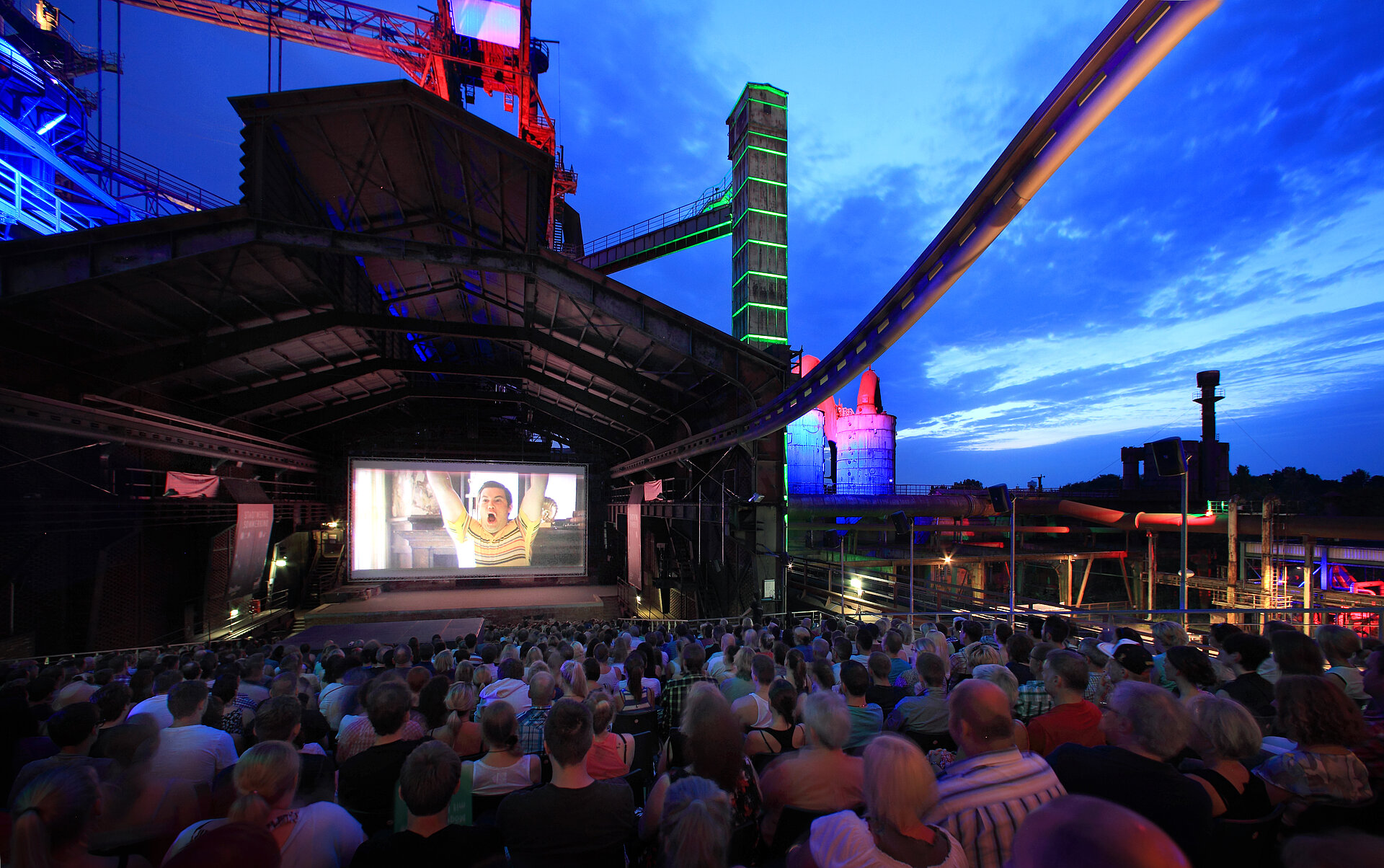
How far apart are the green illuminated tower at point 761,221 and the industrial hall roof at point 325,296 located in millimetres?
11388

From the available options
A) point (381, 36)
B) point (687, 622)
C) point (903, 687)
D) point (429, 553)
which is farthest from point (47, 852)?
point (381, 36)

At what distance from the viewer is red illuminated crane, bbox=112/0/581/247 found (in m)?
29.2

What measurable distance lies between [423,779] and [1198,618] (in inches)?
1096

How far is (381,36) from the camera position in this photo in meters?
30.3

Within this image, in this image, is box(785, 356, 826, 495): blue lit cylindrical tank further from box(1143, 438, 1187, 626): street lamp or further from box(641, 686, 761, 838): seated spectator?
box(641, 686, 761, 838): seated spectator

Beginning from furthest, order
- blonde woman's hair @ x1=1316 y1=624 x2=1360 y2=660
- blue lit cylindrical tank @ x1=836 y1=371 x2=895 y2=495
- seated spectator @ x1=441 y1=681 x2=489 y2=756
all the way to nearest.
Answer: blue lit cylindrical tank @ x1=836 y1=371 x2=895 y2=495, blonde woman's hair @ x1=1316 y1=624 x2=1360 y2=660, seated spectator @ x1=441 y1=681 x2=489 y2=756

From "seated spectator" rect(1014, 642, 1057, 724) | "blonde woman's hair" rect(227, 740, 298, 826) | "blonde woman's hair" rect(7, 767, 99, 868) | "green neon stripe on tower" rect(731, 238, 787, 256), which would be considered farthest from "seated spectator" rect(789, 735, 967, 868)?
"green neon stripe on tower" rect(731, 238, 787, 256)

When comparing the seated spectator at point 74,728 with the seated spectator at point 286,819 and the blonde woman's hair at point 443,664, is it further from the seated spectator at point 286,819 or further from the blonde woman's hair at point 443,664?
the blonde woman's hair at point 443,664

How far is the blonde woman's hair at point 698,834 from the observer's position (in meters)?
1.71

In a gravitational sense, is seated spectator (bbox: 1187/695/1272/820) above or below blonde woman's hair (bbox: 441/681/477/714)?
above

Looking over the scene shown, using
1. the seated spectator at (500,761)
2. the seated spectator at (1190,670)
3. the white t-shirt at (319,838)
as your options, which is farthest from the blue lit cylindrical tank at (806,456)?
the white t-shirt at (319,838)

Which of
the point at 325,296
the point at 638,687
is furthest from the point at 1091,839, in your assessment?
the point at 325,296

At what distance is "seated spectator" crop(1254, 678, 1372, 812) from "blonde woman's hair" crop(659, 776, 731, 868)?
2.53 m

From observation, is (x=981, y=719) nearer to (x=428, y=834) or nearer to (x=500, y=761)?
(x=428, y=834)
